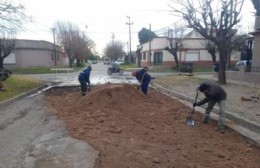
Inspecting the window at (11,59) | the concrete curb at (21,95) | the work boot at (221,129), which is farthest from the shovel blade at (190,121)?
the window at (11,59)

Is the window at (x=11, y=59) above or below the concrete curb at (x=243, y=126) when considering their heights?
above

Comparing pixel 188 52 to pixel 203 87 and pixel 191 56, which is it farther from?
pixel 203 87

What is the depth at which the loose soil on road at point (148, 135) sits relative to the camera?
5398 mm

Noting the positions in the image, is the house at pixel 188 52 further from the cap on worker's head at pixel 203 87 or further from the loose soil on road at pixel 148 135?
the cap on worker's head at pixel 203 87

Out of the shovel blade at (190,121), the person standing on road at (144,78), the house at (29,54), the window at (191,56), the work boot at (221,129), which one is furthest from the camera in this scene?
the window at (191,56)

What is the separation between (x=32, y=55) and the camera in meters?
43.9

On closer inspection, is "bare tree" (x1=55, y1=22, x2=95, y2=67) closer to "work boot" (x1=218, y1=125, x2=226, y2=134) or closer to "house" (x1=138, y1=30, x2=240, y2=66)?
"house" (x1=138, y1=30, x2=240, y2=66)

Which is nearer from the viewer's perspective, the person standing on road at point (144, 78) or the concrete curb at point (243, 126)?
the concrete curb at point (243, 126)

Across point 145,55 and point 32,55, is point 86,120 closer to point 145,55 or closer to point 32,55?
point 32,55

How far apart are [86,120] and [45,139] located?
6.03 feet

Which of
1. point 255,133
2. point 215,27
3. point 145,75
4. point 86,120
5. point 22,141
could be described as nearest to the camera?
point 22,141

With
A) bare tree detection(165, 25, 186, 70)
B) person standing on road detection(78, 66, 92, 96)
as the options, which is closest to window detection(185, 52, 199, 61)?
bare tree detection(165, 25, 186, 70)

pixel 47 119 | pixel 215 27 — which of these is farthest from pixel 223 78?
pixel 47 119

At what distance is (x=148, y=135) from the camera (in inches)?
276
